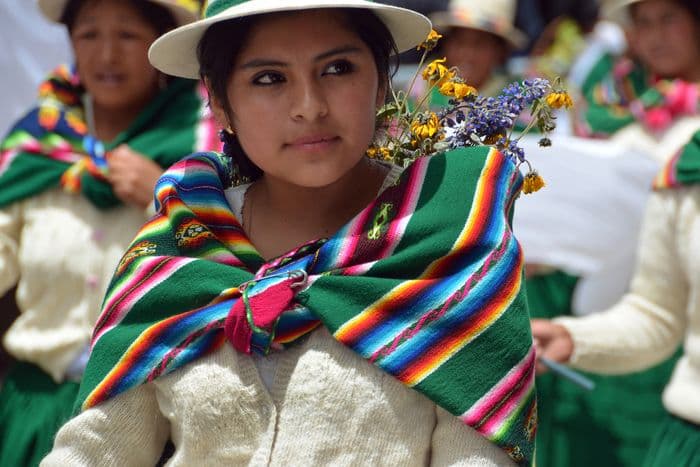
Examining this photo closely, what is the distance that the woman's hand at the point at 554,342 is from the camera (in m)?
3.35

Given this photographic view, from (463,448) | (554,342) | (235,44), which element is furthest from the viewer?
(554,342)

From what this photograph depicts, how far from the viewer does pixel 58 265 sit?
3.69 m

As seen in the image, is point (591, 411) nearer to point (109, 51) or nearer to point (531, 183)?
point (109, 51)

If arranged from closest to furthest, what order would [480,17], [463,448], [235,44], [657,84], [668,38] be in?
[463,448] < [235,44] < [668,38] < [657,84] < [480,17]

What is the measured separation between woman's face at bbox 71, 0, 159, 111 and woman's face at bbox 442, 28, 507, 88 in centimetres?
227

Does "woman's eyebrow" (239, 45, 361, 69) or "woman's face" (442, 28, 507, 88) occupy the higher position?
"woman's eyebrow" (239, 45, 361, 69)

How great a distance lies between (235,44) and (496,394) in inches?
30.4

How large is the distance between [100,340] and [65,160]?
1.69 m

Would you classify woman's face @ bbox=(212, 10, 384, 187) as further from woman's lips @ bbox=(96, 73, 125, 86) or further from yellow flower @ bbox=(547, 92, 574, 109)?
woman's lips @ bbox=(96, 73, 125, 86)

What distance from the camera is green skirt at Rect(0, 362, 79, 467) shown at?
3744 mm

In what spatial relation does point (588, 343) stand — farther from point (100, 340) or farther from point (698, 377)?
point (100, 340)

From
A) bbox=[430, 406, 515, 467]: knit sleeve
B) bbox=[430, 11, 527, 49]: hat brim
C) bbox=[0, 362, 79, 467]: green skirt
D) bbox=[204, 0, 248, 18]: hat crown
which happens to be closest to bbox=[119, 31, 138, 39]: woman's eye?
bbox=[0, 362, 79, 467]: green skirt

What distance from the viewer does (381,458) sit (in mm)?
2027

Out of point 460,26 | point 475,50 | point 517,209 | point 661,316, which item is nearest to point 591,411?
point 517,209
